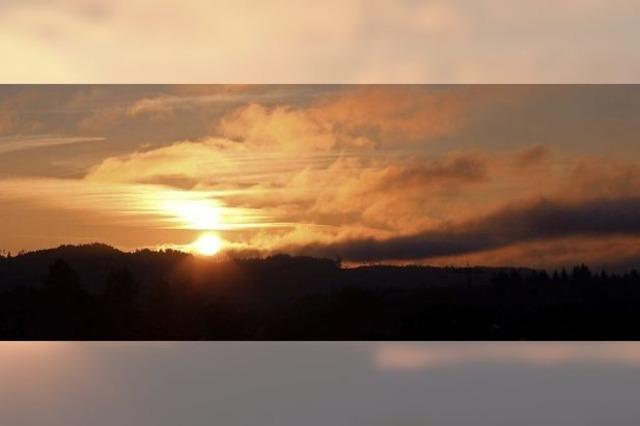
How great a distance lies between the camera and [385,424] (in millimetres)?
6824

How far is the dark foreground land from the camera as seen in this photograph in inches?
521

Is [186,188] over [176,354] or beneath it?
over

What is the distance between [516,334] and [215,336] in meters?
4.09

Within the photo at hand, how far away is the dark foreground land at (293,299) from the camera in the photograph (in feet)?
43.4

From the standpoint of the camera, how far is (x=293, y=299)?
525 inches

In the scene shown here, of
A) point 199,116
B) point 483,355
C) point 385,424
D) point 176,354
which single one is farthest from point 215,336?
point 385,424

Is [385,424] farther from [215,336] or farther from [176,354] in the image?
[215,336]

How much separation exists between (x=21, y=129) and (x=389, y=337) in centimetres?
568

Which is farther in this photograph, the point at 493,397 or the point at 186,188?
the point at 186,188

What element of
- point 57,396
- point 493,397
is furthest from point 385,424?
point 57,396

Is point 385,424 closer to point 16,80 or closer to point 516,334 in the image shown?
point 516,334

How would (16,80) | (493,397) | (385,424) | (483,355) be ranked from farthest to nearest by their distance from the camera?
(16,80) < (483,355) < (493,397) < (385,424)

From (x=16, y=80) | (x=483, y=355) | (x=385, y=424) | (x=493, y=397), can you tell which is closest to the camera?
(x=385, y=424)

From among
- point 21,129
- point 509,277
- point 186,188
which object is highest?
point 21,129
